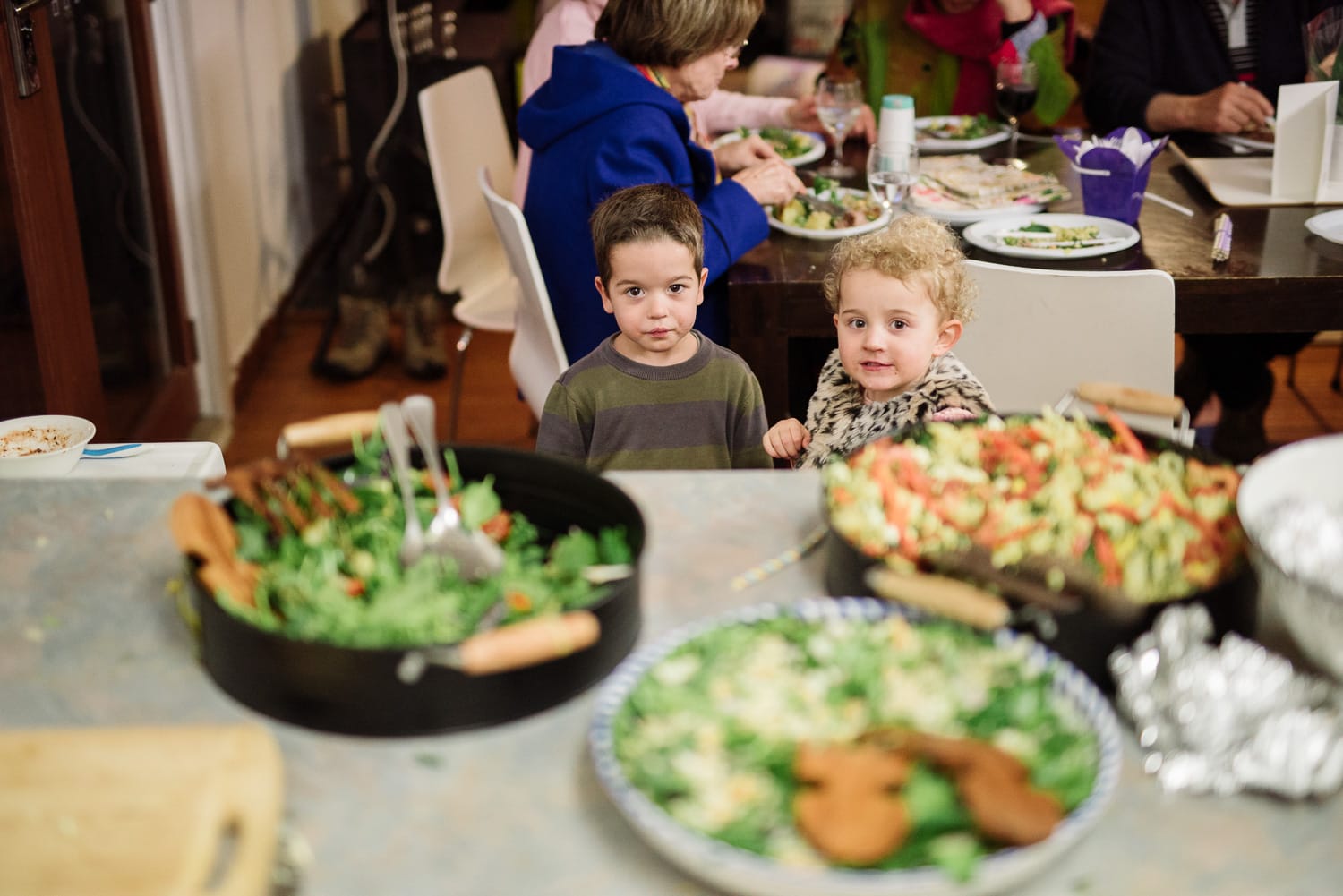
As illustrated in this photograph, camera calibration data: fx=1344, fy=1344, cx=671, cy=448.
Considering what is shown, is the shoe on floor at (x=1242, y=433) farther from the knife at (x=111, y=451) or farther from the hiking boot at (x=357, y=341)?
the knife at (x=111, y=451)

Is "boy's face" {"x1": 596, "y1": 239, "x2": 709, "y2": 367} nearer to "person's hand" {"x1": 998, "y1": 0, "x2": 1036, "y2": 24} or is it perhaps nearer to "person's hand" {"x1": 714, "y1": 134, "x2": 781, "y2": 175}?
"person's hand" {"x1": 714, "y1": 134, "x2": 781, "y2": 175}

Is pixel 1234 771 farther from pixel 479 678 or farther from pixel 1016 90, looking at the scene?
pixel 1016 90

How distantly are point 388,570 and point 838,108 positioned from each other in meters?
2.00

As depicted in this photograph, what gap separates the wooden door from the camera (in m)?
2.48

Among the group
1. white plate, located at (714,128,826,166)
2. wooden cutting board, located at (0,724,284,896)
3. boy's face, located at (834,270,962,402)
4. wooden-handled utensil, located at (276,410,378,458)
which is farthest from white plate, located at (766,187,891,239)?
wooden cutting board, located at (0,724,284,896)

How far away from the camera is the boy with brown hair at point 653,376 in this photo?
183 cm

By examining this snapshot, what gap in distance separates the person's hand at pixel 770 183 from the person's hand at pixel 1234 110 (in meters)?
1.08

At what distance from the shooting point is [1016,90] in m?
2.89

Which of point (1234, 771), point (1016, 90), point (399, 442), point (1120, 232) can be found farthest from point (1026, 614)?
point (1016, 90)

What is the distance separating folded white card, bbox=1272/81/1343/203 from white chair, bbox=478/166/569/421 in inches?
54.6

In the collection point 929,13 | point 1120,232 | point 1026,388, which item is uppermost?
point 929,13

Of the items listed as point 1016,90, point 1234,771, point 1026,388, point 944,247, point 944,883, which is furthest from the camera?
point 1016,90

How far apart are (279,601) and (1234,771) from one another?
2.30 ft

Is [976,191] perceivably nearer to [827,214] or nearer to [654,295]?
[827,214]
